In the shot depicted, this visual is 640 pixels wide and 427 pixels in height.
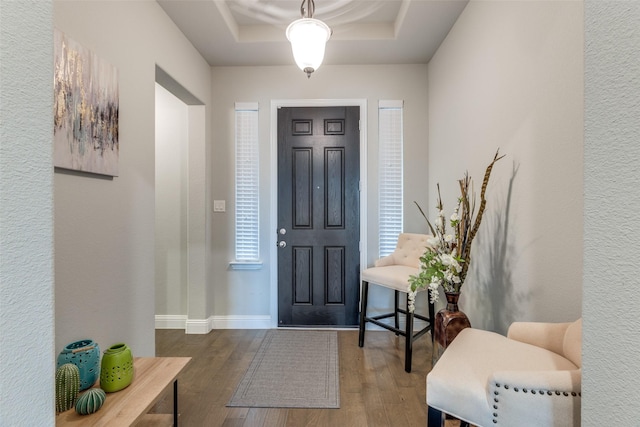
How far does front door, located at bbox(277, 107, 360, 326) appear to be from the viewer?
3.06 meters

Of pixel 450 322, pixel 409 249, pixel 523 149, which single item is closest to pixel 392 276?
pixel 409 249

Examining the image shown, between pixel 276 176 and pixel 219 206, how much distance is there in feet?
2.26

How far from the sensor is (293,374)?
222 cm

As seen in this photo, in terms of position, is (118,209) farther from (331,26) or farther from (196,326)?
(331,26)

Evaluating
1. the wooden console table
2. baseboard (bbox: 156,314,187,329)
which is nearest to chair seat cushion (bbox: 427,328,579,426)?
the wooden console table

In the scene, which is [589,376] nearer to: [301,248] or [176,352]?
[301,248]

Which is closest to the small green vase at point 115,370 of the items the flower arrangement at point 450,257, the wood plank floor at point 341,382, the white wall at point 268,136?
the wood plank floor at point 341,382

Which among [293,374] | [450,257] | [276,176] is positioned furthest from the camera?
[276,176]

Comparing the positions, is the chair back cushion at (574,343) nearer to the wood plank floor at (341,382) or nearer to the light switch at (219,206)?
the wood plank floor at (341,382)

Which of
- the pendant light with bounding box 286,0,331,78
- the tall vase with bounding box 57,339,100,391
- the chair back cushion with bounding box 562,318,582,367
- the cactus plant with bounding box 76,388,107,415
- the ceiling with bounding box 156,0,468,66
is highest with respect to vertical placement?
the ceiling with bounding box 156,0,468,66

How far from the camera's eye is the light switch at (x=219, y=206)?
3127 millimetres

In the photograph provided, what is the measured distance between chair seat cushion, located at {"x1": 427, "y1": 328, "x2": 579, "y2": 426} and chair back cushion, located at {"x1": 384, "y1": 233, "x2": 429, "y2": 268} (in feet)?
4.87

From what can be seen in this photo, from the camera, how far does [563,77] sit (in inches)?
48.8

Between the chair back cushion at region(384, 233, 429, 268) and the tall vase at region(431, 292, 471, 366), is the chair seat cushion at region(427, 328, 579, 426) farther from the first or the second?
the chair back cushion at region(384, 233, 429, 268)
